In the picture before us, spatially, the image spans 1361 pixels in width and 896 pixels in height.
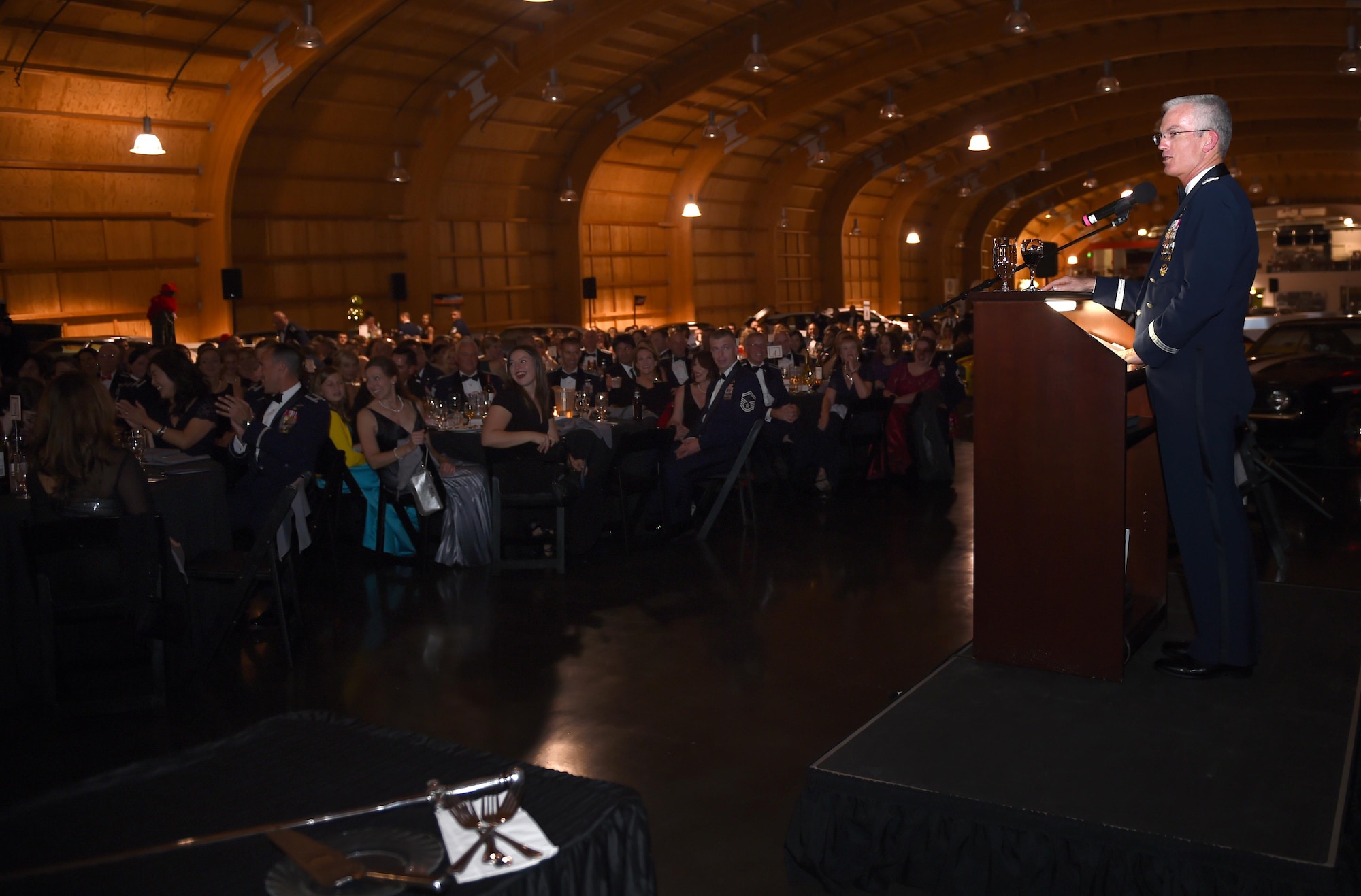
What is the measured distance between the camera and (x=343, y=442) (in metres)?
7.17

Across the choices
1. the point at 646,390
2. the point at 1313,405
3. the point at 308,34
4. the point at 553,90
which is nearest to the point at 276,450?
the point at 646,390

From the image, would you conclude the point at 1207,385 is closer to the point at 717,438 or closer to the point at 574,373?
the point at 717,438

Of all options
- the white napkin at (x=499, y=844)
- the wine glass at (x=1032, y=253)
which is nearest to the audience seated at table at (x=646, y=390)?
the wine glass at (x=1032, y=253)

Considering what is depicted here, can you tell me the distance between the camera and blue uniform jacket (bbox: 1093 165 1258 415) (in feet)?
9.39

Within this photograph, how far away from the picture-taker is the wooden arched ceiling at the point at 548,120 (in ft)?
48.1

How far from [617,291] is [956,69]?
8890 millimetres

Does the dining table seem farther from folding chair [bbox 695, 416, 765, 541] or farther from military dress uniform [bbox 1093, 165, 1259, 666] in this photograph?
military dress uniform [bbox 1093, 165, 1259, 666]

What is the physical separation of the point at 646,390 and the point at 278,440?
3721mm

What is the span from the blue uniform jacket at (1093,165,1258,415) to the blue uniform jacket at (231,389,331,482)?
4411 millimetres

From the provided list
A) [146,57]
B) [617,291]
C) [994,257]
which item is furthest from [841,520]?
[617,291]

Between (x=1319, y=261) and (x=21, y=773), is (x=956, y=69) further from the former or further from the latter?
(x=21, y=773)

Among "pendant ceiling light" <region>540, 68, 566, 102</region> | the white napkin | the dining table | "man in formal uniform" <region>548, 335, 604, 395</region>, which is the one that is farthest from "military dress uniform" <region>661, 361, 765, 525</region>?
"pendant ceiling light" <region>540, 68, 566, 102</region>

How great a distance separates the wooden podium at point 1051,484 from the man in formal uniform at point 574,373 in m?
5.50

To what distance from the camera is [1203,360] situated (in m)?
2.98
